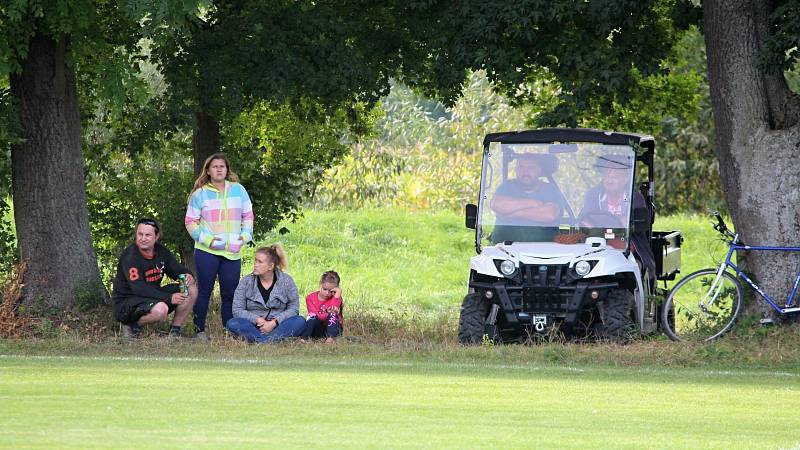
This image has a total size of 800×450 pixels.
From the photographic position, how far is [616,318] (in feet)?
53.0

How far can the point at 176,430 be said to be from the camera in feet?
31.0

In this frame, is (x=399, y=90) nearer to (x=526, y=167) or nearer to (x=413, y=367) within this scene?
(x=526, y=167)

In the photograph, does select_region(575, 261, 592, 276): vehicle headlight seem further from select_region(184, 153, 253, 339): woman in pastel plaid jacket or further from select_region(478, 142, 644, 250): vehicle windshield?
select_region(184, 153, 253, 339): woman in pastel plaid jacket

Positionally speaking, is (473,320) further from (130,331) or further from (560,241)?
(130,331)

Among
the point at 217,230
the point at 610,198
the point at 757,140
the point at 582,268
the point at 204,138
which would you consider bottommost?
the point at 582,268

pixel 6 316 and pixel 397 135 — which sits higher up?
pixel 397 135

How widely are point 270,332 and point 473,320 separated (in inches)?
79.6

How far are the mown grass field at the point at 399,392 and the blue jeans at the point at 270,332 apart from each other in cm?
41

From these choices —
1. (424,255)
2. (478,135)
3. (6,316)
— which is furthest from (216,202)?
(478,135)

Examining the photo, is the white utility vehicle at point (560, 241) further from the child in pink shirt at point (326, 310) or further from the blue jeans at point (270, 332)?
the blue jeans at point (270, 332)

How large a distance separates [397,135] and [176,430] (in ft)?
121

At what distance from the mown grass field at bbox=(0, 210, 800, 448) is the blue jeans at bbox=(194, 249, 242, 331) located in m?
0.82

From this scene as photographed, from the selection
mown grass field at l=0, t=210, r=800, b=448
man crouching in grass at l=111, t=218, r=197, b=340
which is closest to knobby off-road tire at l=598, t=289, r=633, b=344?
mown grass field at l=0, t=210, r=800, b=448

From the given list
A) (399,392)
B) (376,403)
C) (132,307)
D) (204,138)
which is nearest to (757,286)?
(399,392)
